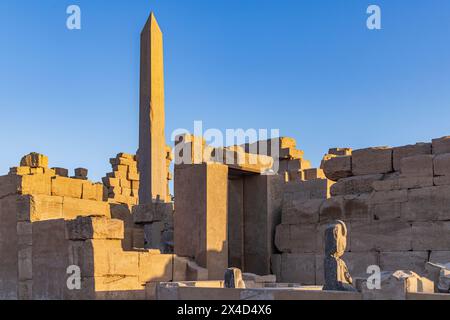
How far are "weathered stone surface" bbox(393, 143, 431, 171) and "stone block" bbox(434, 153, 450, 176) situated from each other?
0.68 metres

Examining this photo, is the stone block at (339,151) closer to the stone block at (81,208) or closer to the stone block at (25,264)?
the stone block at (81,208)

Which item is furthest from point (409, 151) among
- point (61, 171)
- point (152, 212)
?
point (61, 171)

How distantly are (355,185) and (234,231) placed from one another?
8.79ft

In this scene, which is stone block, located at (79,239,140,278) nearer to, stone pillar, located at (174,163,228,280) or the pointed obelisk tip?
stone pillar, located at (174,163,228,280)

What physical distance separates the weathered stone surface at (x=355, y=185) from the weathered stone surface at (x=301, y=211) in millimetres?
387

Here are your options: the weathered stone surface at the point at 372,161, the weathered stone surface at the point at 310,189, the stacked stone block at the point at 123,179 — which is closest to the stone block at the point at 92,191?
the weathered stone surface at the point at 310,189

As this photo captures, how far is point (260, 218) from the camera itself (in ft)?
43.1

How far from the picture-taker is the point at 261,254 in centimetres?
1298

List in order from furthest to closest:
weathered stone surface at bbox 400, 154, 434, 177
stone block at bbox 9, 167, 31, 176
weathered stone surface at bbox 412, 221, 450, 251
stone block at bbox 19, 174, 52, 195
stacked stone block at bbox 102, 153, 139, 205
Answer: stacked stone block at bbox 102, 153, 139, 205 < stone block at bbox 9, 167, 31, 176 < stone block at bbox 19, 174, 52, 195 < weathered stone surface at bbox 400, 154, 434, 177 < weathered stone surface at bbox 412, 221, 450, 251

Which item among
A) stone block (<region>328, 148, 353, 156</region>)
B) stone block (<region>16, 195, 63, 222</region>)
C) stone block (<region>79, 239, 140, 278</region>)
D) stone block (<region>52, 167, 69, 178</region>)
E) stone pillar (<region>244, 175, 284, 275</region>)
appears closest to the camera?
stone block (<region>79, 239, 140, 278</region>)

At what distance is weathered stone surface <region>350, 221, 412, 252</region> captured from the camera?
36.4ft

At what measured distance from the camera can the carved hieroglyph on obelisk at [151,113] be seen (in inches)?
889

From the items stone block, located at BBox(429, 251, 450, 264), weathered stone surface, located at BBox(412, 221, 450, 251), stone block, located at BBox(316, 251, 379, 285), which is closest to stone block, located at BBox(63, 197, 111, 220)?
stone block, located at BBox(316, 251, 379, 285)

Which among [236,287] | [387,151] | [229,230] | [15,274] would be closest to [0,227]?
[15,274]
